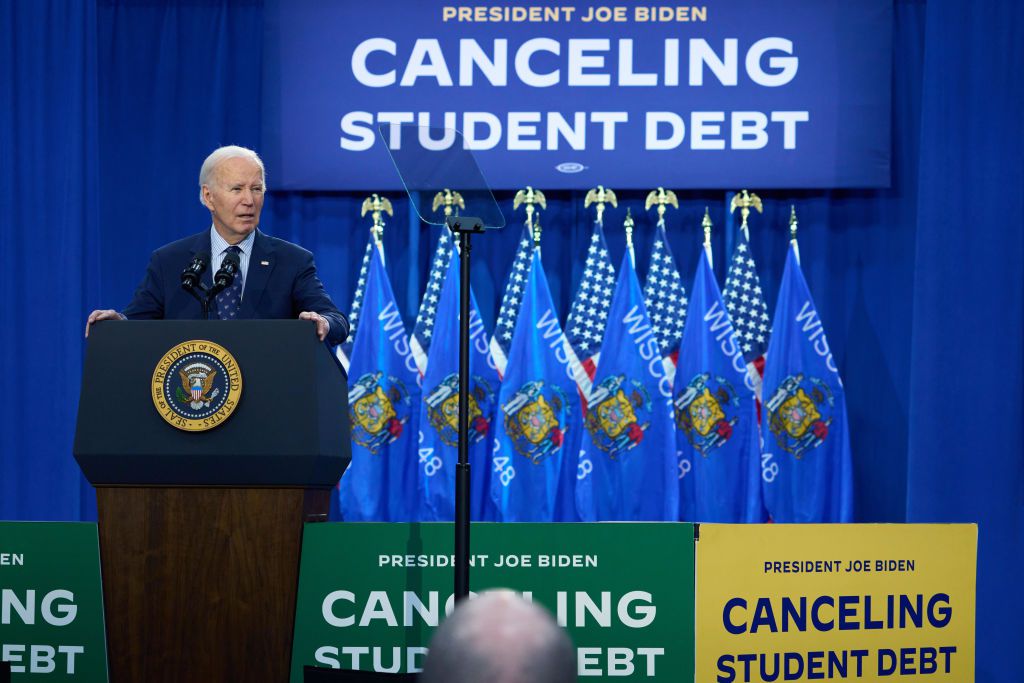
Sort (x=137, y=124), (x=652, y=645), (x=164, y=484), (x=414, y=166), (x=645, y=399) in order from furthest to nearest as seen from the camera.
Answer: (x=137, y=124) < (x=645, y=399) < (x=414, y=166) < (x=652, y=645) < (x=164, y=484)

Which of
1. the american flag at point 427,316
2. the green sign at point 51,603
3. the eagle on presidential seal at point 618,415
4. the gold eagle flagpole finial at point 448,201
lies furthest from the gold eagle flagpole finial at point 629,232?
the green sign at point 51,603

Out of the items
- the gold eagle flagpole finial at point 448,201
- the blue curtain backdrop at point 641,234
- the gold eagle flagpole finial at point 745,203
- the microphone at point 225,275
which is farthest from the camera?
the gold eagle flagpole finial at point 745,203

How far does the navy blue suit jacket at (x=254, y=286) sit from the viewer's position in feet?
9.58

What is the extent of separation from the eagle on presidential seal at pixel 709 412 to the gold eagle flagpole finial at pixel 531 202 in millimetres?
1155

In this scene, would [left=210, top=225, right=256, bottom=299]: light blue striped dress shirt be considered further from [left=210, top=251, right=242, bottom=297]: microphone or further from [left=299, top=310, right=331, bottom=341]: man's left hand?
[left=299, top=310, right=331, bottom=341]: man's left hand

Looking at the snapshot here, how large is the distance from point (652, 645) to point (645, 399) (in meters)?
3.59

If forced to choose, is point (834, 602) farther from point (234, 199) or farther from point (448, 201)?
point (234, 199)

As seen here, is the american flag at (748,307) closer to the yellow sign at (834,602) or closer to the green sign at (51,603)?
the yellow sign at (834,602)

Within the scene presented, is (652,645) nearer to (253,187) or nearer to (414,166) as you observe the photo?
(414,166)

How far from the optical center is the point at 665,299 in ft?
20.8

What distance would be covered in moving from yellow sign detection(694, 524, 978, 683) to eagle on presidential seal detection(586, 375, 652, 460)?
11.3 ft

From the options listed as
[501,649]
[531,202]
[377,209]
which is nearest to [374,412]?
[377,209]

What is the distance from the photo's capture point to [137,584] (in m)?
2.51

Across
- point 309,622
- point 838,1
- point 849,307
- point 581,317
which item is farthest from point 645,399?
point 309,622
